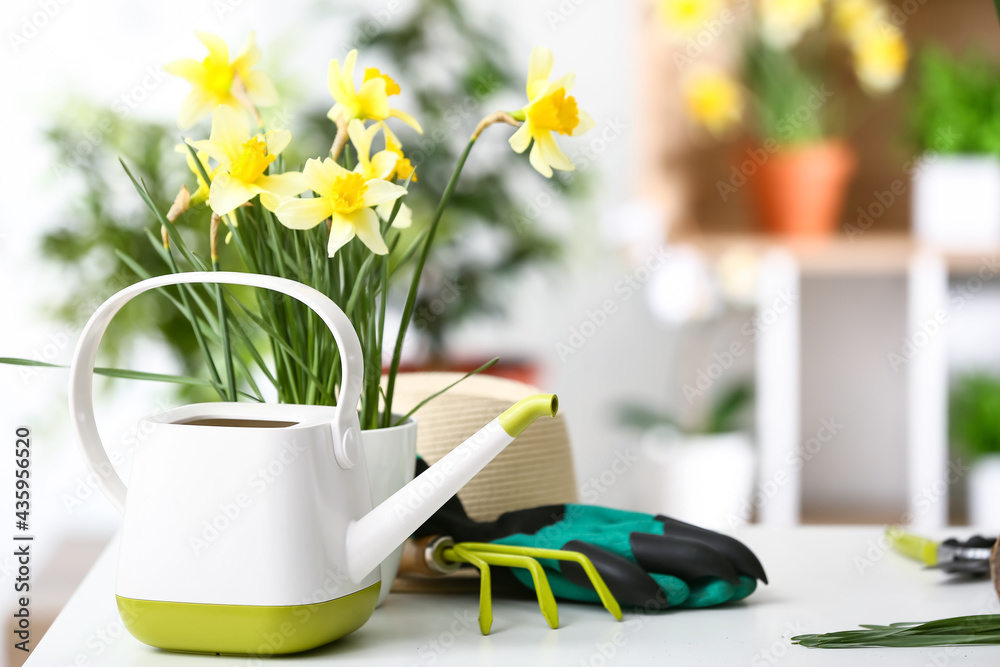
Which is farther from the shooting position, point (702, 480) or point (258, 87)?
point (702, 480)

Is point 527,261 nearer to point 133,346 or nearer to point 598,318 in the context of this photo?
point 598,318

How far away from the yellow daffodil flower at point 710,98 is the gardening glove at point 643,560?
148cm

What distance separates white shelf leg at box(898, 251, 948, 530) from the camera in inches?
75.8

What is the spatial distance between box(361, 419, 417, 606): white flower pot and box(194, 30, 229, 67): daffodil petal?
0.93 feet

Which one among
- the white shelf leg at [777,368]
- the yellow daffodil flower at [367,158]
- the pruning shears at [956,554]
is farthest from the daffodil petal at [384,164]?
the white shelf leg at [777,368]

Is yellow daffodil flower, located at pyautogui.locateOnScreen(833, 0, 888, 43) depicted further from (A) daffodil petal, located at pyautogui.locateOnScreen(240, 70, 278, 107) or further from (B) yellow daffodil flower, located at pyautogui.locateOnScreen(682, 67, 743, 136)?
(A) daffodil petal, located at pyautogui.locateOnScreen(240, 70, 278, 107)

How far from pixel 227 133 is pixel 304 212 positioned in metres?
0.07

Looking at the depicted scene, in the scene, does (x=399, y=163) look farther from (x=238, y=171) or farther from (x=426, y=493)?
(x=426, y=493)

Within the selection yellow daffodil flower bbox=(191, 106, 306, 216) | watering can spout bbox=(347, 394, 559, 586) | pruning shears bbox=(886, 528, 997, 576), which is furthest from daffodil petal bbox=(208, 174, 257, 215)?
pruning shears bbox=(886, 528, 997, 576)

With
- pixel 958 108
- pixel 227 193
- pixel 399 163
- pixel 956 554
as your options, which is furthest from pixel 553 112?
pixel 958 108

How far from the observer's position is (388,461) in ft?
2.17

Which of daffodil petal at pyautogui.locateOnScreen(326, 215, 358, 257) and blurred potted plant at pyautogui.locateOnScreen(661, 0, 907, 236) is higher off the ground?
blurred potted plant at pyautogui.locateOnScreen(661, 0, 907, 236)

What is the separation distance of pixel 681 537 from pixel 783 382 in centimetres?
136

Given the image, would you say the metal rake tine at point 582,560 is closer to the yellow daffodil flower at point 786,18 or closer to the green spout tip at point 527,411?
the green spout tip at point 527,411
